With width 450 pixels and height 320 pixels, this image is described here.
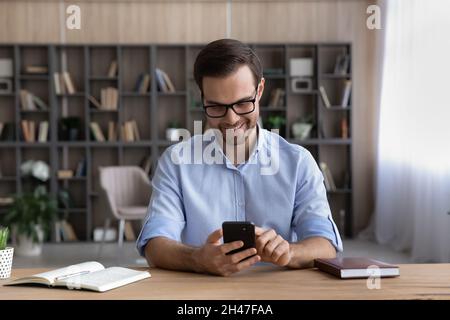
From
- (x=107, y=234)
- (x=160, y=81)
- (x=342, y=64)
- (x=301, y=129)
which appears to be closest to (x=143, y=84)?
(x=160, y=81)

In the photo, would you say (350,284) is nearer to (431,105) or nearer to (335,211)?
(431,105)

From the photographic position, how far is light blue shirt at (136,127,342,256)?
2.21 m

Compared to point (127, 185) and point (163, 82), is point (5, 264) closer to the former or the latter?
point (127, 185)

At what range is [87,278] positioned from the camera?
179cm

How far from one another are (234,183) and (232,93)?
0.34 metres

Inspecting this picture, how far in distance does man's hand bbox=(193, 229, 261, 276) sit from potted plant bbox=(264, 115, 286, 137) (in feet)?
18.5

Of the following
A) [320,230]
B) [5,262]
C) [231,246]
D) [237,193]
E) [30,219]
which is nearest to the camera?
[231,246]

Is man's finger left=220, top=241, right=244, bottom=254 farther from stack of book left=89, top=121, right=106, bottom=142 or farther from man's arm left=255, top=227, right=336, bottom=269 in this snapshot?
stack of book left=89, top=121, right=106, bottom=142

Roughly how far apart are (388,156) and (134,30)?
3.26 meters

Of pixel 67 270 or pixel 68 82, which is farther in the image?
pixel 68 82

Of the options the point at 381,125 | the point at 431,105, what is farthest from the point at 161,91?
the point at 431,105

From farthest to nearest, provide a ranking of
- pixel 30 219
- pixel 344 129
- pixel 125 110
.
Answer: pixel 125 110 → pixel 344 129 → pixel 30 219
